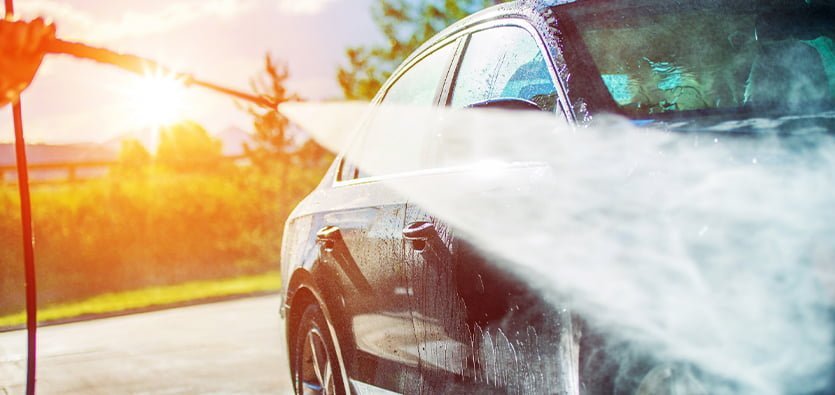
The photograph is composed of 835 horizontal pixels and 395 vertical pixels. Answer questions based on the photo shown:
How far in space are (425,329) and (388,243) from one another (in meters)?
0.41

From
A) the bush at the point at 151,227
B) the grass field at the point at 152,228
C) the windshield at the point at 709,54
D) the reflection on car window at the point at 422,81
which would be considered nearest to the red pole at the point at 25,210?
the reflection on car window at the point at 422,81

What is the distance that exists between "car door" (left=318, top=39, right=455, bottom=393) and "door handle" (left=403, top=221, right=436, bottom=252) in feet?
0.36

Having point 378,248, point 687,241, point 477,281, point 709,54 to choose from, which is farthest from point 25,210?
point 687,241

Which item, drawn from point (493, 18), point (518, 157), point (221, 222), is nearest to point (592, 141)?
point (518, 157)

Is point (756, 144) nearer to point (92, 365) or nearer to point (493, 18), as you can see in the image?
point (493, 18)

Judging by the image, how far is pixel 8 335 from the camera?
1558 cm

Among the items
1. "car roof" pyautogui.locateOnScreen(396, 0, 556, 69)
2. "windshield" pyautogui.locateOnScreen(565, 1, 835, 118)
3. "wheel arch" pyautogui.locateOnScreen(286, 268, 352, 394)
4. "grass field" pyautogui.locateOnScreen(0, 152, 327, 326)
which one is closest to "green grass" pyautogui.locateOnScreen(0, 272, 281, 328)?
"grass field" pyautogui.locateOnScreen(0, 152, 327, 326)

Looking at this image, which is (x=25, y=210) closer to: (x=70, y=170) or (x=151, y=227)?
(x=151, y=227)

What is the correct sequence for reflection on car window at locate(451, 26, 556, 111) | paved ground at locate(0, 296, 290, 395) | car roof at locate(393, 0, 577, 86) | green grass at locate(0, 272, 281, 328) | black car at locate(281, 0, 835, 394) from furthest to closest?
green grass at locate(0, 272, 281, 328) → paved ground at locate(0, 296, 290, 395) → car roof at locate(393, 0, 577, 86) → reflection on car window at locate(451, 26, 556, 111) → black car at locate(281, 0, 835, 394)

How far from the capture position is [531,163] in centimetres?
340

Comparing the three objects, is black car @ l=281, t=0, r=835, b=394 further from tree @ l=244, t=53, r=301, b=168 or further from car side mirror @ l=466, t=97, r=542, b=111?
tree @ l=244, t=53, r=301, b=168

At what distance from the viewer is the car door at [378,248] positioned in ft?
14.2

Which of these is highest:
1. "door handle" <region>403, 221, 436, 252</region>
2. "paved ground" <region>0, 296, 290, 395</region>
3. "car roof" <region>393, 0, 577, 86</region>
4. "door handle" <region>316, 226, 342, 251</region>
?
"car roof" <region>393, 0, 577, 86</region>

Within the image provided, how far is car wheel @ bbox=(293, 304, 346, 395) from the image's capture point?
5191 mm
